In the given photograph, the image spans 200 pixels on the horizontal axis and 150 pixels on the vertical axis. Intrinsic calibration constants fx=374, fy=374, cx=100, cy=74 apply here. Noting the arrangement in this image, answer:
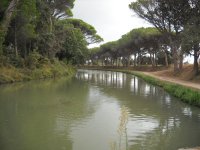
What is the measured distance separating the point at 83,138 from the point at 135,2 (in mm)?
39195

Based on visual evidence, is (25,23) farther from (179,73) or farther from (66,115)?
(66,115)

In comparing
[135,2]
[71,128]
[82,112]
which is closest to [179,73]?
[135,2]

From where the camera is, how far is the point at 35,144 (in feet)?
38.3

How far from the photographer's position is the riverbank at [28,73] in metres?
38.2

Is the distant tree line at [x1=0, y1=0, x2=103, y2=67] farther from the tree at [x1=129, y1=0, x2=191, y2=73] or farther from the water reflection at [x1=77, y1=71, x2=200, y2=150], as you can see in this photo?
the water reflection at [x1=77, y1=71, x2=200, y2=150]

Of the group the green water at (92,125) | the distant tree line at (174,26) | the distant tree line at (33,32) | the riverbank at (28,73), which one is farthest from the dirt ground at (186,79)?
the distant tree line at (33,32)

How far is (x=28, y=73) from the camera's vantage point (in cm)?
4384

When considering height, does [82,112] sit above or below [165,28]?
below

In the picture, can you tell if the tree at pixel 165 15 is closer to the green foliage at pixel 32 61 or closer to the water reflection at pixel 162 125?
the green foliage at pixel 32 61

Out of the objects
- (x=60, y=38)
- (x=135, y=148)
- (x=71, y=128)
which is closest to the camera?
(x=135, y=148)

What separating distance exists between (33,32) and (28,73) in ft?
19.2

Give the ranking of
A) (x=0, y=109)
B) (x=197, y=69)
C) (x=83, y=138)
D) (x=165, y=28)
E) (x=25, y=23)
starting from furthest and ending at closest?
(x=165, y=28), (x=25, y=23), (x=197, y=69), (x=0, y=109), (x=83, y=138)

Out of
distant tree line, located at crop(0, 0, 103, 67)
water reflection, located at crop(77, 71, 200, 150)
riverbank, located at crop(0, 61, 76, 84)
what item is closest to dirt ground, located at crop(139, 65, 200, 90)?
water reflection, located at crop(77, 71, 200, 150)

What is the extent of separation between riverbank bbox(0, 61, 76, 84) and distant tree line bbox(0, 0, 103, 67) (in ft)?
3.67
